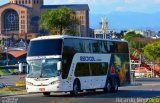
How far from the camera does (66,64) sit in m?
29.2

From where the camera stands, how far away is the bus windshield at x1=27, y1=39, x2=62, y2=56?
28922mm

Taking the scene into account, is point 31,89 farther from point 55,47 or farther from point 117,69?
point 117,69

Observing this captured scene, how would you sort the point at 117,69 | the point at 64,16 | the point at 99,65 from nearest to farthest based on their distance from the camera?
1. the point at 99,65
2. the point at 117,69
3. the point at 64,16

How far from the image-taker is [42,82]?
2895 cm

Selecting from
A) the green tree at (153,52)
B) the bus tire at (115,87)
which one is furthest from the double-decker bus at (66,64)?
the green tree at (153,52)

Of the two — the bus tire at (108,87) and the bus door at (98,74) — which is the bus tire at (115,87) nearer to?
the bus tire at (108,87)

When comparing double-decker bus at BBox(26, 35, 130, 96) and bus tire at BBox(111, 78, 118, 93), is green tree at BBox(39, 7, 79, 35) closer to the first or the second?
bus tire at BBox(111, 78, 118, 93)

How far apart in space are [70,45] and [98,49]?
399 centimetres

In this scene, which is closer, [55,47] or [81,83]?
[55,47]

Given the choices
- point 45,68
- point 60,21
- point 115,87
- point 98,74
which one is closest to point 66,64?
point 45,68

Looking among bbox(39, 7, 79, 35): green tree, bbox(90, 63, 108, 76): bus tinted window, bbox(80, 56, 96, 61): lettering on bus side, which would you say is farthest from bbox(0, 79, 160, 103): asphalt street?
bbox(39, 7, 79, 35): green tree

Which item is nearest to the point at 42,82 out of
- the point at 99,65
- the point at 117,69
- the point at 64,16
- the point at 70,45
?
the point at 70,45

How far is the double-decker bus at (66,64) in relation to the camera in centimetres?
2883

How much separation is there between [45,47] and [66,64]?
1.51 metres
